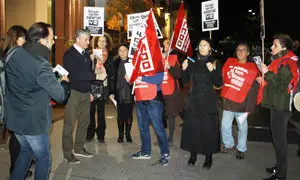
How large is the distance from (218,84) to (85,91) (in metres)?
2.22

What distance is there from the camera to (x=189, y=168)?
572 cm

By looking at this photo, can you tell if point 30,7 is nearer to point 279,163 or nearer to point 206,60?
point 206,60

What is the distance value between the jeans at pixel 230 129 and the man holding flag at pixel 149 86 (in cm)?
127

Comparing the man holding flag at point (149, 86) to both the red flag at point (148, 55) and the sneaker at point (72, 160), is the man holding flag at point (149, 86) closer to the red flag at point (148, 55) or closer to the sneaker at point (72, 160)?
the red flag at point (148, 55)

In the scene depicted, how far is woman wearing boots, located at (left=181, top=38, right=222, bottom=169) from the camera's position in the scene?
558 centimetres

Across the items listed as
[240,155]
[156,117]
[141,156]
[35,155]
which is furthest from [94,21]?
[35,155]

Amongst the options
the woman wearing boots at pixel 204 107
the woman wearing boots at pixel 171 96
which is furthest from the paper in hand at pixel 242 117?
the woman wearing boots at pixel 171 96

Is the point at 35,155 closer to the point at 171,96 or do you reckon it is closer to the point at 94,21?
the point at 171,96

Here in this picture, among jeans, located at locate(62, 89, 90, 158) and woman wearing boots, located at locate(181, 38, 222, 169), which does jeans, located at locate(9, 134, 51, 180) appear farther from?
woman wearing boots, located at locate(181, 38, 222, 169)

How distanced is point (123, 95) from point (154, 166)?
1906 mm

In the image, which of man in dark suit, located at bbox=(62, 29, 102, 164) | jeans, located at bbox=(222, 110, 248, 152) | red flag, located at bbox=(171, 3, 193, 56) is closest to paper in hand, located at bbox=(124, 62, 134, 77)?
man in dark suit, located at bbox=(62, 29, 102, 164)

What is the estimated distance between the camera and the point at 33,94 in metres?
3.74

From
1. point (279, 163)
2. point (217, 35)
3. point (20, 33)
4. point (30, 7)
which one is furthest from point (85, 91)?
point (217, 35)

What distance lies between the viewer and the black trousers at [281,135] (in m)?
4.88
